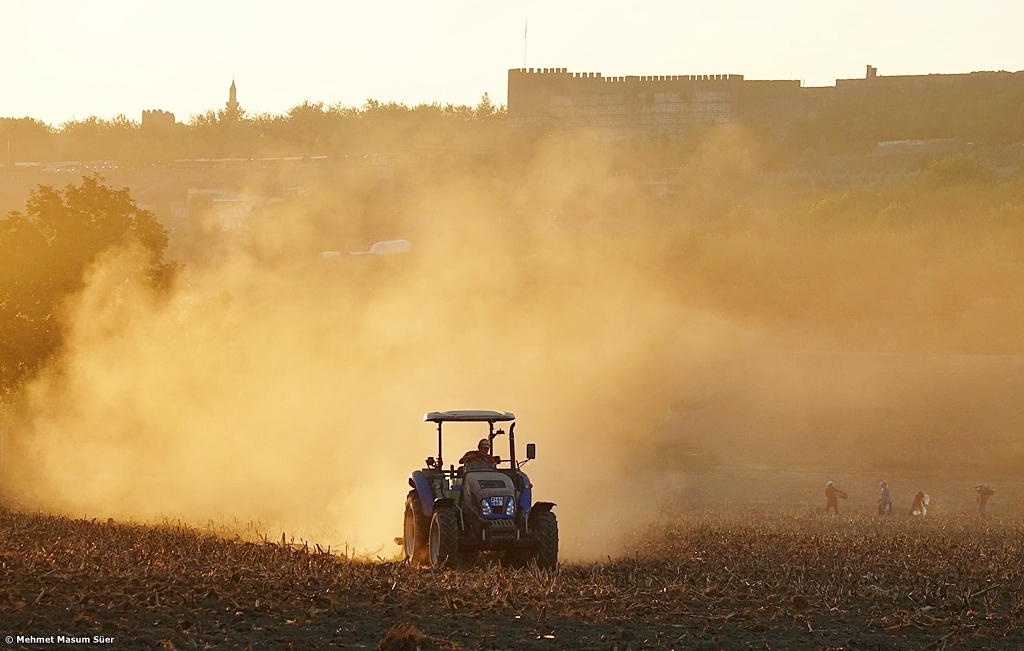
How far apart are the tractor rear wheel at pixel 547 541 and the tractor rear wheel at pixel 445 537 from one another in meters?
1.17

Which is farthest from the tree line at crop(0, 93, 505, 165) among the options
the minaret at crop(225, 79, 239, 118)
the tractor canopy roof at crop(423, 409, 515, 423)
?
the tractor canopy roof at crop(423, 409, 515, 423)

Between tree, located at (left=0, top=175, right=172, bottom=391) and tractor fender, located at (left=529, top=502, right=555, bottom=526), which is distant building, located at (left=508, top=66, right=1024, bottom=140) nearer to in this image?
tree, located at (left=0, top=175, right=172, bottom=391)

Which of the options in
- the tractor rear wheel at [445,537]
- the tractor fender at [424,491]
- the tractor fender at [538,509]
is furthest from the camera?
the tractor fender at [424,491]

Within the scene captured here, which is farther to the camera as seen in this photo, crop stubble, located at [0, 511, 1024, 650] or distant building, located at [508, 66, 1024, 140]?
distant building, located at [508, 66, 1024, 140]

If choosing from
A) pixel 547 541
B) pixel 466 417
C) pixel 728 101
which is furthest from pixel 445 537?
pixel 728 101

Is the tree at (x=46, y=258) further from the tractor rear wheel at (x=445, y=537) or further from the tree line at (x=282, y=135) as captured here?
the tree line at (x=282, y=135)

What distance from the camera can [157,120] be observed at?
636 ft

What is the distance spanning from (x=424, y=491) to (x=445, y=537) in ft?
5.13

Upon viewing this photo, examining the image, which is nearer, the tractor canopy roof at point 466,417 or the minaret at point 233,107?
the tractor canopy roof at point 466,417

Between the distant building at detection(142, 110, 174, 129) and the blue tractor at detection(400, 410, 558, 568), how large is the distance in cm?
17796

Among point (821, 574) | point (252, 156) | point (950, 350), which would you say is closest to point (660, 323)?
point (950, 350)

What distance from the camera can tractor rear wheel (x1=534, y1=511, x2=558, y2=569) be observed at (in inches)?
805

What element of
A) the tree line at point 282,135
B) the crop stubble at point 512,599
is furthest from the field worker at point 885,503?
the tree line at point 282,135

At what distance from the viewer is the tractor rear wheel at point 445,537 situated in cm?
2039
